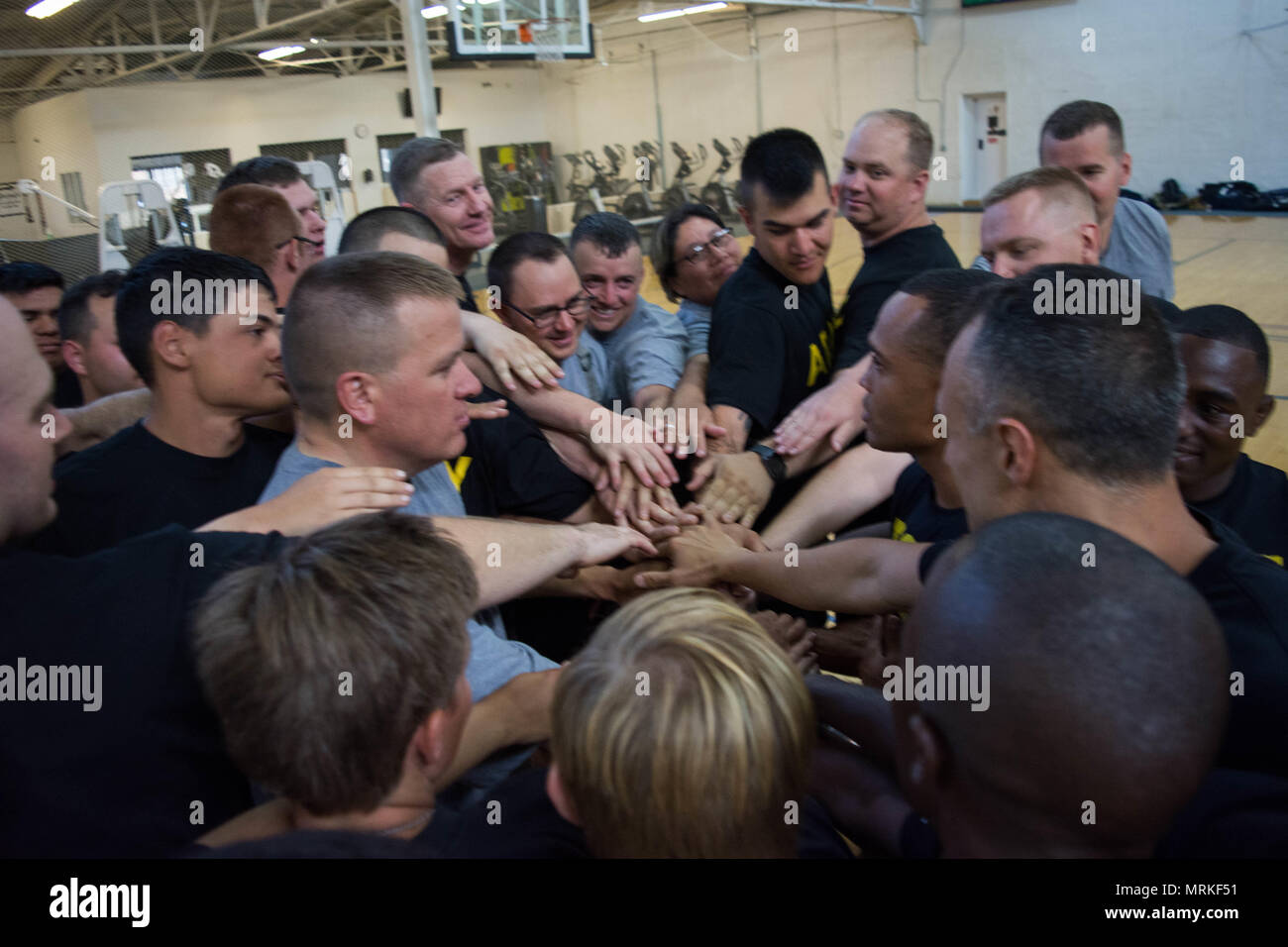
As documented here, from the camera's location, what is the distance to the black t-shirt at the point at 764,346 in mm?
2576

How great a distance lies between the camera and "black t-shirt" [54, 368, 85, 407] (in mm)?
3549

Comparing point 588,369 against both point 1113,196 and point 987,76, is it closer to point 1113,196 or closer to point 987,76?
point 1113,196

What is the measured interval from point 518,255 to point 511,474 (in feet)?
2.72

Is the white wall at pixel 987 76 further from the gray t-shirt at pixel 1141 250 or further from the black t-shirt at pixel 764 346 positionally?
the black t-shirt at pixel 764 346

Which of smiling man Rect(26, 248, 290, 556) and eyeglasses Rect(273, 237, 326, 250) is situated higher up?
eyeglasses Rect(273, 237, 326, 250)

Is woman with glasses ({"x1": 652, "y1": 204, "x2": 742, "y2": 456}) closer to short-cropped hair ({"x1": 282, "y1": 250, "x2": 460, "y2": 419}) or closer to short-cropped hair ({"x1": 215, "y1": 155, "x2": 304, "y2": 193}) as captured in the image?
short-cropped hair ({"x1": 282, "y1": 250, "x2": 460, "y2": 419})

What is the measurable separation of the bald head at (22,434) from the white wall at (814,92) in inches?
675

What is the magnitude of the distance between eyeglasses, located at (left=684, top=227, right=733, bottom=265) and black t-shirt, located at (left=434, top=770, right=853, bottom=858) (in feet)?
7.62

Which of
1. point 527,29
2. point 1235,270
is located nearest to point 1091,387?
point 527,29

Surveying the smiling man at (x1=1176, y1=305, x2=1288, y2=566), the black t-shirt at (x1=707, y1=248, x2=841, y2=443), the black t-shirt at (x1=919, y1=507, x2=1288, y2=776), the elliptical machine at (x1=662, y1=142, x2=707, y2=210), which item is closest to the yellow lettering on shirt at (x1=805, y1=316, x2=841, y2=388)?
the black t-shirt at (x1=707, y1=248, x2=841, y2=443)
